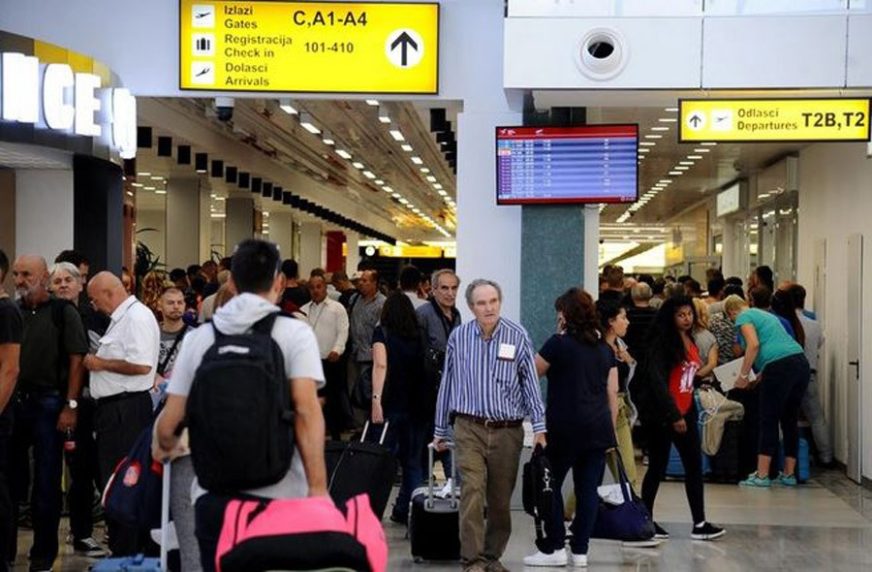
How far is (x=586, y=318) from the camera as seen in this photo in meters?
9.18

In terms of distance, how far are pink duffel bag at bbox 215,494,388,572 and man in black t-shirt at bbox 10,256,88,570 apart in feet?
12.9

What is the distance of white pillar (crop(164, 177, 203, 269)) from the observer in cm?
2612

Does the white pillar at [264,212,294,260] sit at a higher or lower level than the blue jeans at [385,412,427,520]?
higher

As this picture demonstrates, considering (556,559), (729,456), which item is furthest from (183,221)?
(556,559)

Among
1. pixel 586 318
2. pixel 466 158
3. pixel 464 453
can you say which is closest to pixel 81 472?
pixel 464 453

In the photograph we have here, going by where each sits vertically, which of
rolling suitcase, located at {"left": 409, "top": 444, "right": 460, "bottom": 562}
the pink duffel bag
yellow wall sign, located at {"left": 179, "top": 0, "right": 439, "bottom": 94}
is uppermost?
yellow wall sign, located at {"left": 179, "top": 0, "right": 439, "bottom": 94}

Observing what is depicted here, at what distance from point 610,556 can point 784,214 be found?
1006 centimetres

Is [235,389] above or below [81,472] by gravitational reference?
above

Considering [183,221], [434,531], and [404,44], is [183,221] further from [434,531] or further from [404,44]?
[434,531]

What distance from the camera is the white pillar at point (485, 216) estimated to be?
12.0 m

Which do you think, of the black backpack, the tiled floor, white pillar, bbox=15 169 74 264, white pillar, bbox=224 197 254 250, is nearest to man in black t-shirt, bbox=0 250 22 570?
the tiled floor

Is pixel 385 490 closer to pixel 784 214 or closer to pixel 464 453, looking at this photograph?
pixel 464 453

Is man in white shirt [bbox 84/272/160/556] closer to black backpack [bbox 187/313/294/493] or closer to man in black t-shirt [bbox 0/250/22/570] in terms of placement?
man in black t-shirt [bbox 0/250/22/570]

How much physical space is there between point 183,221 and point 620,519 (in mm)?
17534
